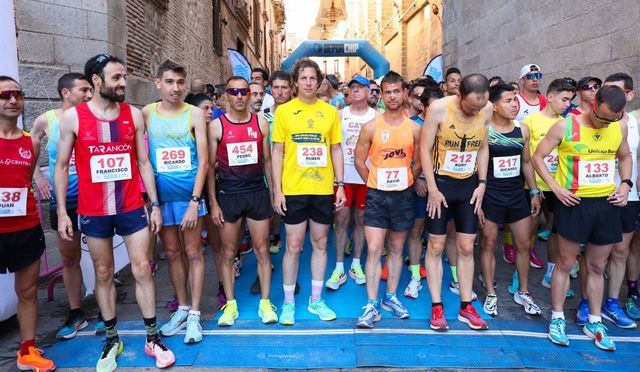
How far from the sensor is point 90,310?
405 cm

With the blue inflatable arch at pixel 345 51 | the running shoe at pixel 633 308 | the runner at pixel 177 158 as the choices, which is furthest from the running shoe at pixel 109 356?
the blue inflatable arch at pixel 345 51

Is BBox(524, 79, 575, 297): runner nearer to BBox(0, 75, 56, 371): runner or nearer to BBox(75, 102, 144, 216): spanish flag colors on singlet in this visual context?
BBox(75, 102, 144, 216): spanish flag colors on singlet

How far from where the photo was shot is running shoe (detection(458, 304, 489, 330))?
3576 mm

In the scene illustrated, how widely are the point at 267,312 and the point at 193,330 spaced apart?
0.62m

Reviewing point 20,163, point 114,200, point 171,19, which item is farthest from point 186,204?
point 171,19

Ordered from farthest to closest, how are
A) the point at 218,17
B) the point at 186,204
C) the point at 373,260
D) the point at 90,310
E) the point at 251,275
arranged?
the point at 218,17 < the point at 251,275 < the point at 90,310 < the point at 373,260 < the point at 186,204

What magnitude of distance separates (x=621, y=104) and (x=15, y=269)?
4.34 metres

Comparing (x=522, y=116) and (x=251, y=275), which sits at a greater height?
(x=522, y=116)

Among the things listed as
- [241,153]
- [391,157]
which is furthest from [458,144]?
[241,153]

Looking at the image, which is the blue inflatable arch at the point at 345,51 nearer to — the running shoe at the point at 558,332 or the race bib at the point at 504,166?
the race bib at the point at 504,166

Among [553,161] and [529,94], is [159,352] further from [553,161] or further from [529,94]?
[529,94]

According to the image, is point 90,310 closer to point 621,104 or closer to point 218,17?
point 621,104

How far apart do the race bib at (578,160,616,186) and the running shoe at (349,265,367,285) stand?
2209 mm

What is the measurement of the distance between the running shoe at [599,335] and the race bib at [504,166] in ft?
4.36
